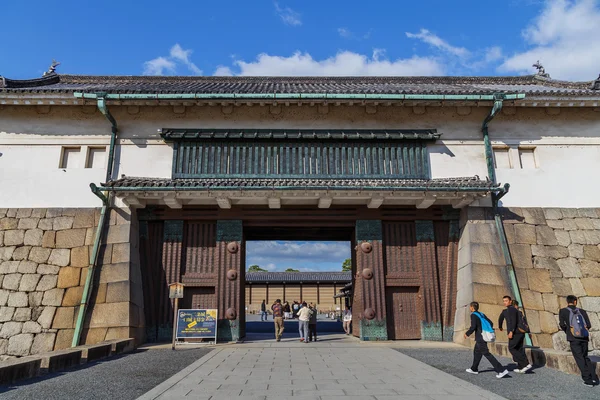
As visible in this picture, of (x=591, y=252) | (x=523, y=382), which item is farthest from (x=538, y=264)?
(x=523, y=382)

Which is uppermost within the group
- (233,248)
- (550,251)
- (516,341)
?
(233,248)

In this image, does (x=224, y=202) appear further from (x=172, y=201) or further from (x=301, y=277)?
(x=301, y=277)

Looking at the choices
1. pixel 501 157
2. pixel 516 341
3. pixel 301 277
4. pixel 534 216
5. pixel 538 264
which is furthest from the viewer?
pixel 301 277

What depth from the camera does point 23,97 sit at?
1288 cm

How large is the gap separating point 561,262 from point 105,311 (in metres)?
14.2

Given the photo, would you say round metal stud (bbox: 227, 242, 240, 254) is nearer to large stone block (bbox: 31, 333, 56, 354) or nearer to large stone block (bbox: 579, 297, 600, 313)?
large stone block (bbox: 31, 333, 56, 354)

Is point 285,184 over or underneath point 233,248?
over

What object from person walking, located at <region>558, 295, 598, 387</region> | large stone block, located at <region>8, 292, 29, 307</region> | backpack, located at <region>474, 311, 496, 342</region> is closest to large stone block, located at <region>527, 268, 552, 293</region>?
person walking, located at <region>558, 295, 598, 387</region>

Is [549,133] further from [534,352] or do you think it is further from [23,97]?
[23,97]

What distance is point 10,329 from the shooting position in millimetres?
11172

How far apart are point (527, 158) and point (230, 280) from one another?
36.8 ft

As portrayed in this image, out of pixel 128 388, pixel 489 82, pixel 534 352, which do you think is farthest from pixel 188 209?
pixel 489 82

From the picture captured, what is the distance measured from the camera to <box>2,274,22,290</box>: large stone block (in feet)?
38.1

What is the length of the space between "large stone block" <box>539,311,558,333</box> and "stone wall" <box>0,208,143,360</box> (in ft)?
39.7
